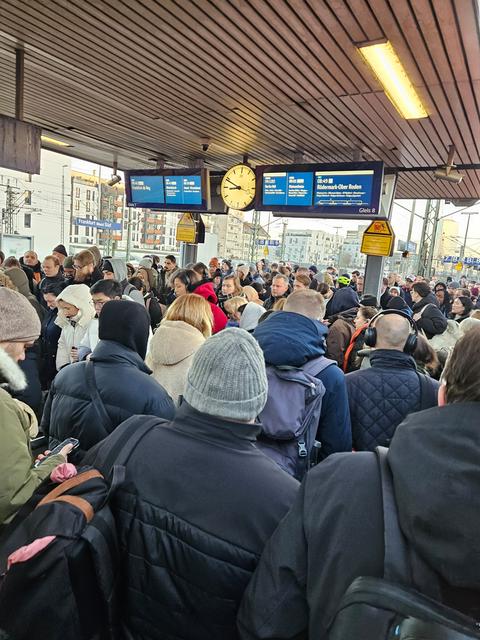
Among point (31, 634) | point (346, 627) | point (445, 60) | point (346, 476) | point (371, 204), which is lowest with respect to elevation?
point (31, 634)

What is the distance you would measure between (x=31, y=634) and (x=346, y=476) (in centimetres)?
92

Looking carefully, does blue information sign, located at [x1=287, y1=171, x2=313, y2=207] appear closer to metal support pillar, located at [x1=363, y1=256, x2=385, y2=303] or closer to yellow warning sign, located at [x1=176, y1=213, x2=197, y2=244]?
metal support pillar, located at [x1=363, y1=256, x2=385, y2=303]

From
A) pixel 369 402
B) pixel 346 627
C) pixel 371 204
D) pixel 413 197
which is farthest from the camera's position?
pixel 413 197

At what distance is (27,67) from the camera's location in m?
5.41

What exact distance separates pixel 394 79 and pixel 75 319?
4136 millimetres

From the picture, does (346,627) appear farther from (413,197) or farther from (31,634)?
(413,197)

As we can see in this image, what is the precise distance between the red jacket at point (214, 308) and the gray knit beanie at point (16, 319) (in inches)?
111

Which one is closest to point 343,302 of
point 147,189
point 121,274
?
point 121,274

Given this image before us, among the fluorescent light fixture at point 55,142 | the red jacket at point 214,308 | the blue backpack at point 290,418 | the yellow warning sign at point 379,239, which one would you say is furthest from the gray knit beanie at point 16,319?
the fluorescent light fixture at point 55,142

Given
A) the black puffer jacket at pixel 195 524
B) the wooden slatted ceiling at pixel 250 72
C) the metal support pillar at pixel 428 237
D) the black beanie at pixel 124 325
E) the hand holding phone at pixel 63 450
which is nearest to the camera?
the black puffer jacket at pixel 195 524

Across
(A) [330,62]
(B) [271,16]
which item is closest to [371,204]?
(A) [330,62]

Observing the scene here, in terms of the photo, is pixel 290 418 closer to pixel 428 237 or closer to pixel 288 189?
pixel 288 189

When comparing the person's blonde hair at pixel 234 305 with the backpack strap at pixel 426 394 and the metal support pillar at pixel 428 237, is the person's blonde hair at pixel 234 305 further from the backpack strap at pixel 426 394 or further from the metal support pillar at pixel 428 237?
the metal support pillar at pixel 428 237

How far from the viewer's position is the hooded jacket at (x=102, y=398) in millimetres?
2096
